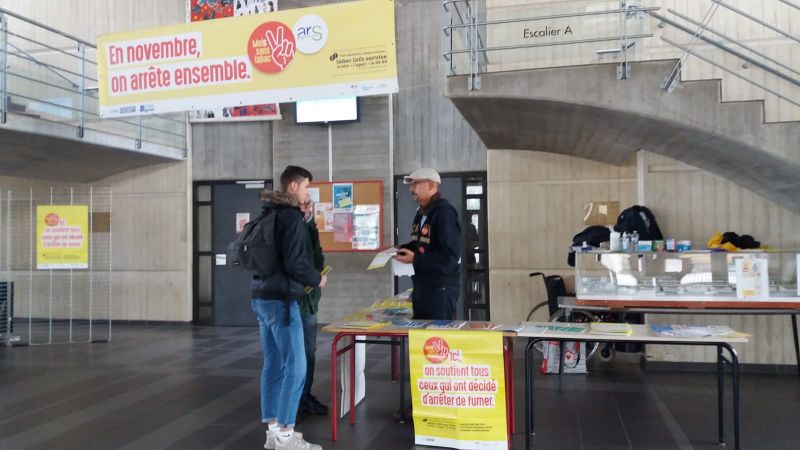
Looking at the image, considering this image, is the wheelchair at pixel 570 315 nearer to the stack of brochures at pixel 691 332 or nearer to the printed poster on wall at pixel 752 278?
the printed poster on wall at pixel 752 278

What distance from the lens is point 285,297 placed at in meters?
3.84

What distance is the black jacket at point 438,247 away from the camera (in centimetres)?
439

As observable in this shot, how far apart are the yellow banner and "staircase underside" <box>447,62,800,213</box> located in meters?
0.85

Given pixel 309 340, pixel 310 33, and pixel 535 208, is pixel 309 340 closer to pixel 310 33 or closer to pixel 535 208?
pixel 310 33

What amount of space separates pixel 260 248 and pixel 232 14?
6.74 meters

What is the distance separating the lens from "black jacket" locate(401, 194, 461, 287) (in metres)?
4.39

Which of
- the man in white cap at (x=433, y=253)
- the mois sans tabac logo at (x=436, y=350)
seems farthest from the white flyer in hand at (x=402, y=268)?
the mois sans tabac logo at (x=436, y=350)

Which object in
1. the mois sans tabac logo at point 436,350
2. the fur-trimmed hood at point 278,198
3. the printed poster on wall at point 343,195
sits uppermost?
the printed poster on wall at point 343,195

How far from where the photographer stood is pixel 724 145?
5215mm

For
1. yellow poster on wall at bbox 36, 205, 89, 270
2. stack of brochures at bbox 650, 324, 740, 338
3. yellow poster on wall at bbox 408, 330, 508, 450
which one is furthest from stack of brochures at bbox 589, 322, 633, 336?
yellow poster on wall at bbox 36, 205, 89, 270

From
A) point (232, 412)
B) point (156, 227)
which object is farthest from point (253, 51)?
point (156, 227)

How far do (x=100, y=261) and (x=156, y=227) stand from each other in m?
1.12

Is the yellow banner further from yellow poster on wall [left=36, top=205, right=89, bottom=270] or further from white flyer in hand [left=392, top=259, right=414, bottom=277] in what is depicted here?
yellow poster on wall [left=36, top=205, right=89, bottom=270]

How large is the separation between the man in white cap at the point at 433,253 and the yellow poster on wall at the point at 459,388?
59cm
